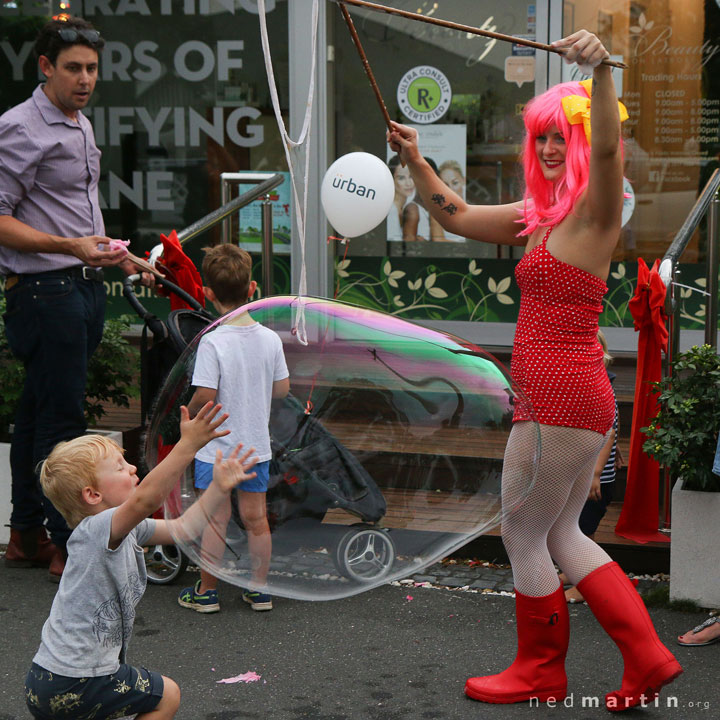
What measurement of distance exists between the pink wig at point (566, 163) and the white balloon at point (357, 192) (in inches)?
95.8

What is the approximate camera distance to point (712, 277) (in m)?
5.56

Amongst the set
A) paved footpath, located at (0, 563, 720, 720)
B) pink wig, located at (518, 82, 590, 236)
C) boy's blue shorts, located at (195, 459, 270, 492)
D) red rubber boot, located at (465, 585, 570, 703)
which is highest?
pink wig, located at (518, 82, 590, 236)

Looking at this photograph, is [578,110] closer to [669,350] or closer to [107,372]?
[669,350]

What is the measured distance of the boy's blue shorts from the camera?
305 centimetres

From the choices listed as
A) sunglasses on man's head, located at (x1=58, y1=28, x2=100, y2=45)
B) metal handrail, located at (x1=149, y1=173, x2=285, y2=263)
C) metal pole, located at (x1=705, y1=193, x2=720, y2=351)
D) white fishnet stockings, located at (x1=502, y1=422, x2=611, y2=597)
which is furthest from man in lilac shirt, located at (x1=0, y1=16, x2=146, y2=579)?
metal pole, located at (x1=705, y1=193, x2=720, y2=351)

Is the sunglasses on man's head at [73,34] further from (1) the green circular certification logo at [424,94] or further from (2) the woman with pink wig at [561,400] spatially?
(1) the green circular certification logo at [424,94]

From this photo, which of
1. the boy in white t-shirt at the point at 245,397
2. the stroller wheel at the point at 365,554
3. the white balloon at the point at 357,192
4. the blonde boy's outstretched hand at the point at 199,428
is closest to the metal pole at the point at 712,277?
the white balloon at the point at 357,192

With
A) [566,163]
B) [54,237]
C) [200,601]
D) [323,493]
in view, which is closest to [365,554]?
[323,493]

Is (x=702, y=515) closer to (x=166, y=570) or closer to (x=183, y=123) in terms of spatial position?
(x=166, y=570)

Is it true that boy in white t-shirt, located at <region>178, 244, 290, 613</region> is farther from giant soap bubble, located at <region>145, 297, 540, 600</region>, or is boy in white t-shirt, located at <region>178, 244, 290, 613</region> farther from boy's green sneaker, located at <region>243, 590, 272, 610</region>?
boy's green sneaker, located at <region>243, 590, 272, 610</region>

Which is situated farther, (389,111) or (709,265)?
(389,111)

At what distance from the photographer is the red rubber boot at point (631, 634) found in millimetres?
3383

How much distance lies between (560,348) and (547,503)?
466mm

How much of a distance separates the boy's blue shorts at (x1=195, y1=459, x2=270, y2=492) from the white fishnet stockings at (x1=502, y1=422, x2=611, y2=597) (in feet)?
2.34
